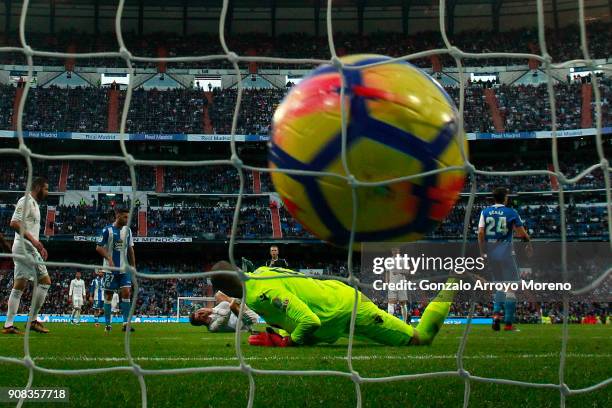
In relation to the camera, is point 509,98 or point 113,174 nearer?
point 113,174

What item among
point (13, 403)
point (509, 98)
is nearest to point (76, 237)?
point (509, 98)

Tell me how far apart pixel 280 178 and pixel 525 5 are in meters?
32.0

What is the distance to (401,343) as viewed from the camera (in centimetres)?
539

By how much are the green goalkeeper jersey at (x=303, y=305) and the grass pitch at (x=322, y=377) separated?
6.5 inches

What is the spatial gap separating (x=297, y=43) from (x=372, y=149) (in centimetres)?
3151

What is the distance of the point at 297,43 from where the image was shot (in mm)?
33125

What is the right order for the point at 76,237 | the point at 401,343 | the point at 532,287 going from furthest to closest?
the point at 76,237
the point at 532,287
the point at 401,343

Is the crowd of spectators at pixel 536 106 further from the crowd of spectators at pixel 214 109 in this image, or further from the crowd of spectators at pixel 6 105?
the crowd of spectators at pixel 6 105

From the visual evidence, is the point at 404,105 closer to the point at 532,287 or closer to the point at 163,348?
the point at 163,348

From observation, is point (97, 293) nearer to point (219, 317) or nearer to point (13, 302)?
point (219, 317)

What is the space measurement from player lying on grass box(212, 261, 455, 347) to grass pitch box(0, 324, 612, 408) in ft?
0.52

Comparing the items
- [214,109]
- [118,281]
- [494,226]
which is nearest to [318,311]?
[494,226]

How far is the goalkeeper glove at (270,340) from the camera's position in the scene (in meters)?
5.54

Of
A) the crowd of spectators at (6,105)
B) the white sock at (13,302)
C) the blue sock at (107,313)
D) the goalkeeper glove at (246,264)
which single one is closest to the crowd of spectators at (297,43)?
the crowd of spectators at (6,105)
